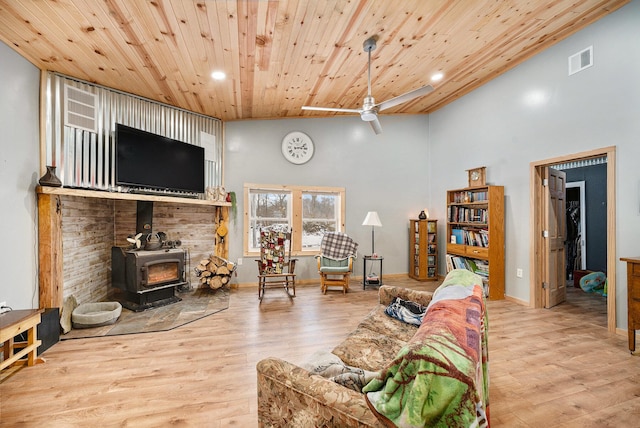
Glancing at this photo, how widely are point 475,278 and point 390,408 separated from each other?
1.42 metres

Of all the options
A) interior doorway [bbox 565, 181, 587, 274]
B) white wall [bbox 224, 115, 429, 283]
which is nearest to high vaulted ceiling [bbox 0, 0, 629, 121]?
white wall [bbox 224, 115, 429, 283]

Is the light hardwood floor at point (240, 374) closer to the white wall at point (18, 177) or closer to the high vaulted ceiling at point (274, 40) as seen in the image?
the white wall at point (18, 177)

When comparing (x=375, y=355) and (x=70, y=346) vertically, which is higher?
(x=375, y=355)

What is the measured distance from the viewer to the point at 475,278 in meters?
1.95

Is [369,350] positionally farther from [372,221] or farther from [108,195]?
[372,221]

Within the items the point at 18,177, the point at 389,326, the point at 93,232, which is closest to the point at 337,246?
→ the point at 389,326

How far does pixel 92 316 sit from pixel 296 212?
3207 millimetres

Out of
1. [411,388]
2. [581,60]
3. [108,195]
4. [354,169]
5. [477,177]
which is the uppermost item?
[581,60]

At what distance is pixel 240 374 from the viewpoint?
89.0 inches

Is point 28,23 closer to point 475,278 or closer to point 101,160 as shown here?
point 101,160

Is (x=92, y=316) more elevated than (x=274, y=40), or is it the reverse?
(x=274, y=40)

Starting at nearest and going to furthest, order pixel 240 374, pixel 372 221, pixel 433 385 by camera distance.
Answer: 1. pixel 433 385
2. pixel 240 374
3. pixel 372 221

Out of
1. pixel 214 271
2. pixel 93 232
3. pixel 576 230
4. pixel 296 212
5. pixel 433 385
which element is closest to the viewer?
pixel 433 385

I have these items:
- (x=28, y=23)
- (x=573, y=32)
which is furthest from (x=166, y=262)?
(x=573, y=32)
